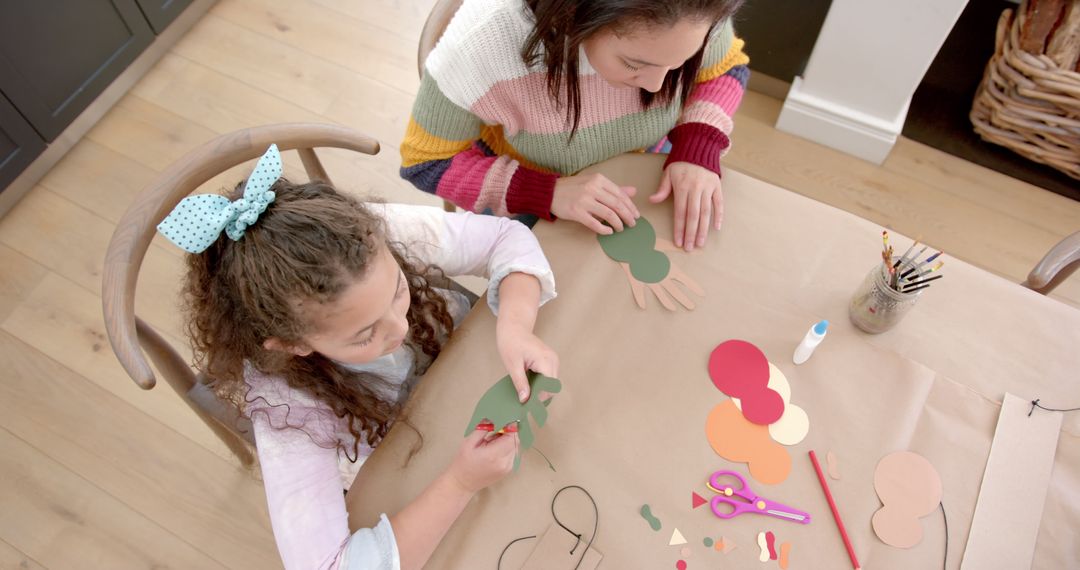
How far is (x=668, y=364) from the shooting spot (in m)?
0.88

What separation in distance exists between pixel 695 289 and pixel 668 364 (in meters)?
0.12

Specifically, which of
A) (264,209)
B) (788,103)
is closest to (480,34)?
(264,209)

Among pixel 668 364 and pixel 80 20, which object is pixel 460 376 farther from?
pixel 80 20

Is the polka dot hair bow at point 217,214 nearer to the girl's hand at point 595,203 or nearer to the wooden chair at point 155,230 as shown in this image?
the wooden chair at point 155,230

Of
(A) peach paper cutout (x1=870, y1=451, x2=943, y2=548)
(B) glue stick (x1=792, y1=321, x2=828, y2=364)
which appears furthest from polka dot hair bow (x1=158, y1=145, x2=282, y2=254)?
(A) peach paper cutout (x1=870, y1=451, x2=943, y2=548)

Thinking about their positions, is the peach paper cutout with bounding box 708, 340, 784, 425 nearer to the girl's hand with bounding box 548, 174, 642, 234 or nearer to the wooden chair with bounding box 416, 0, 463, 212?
the girl's hand with bounding box 548, 174, 642, 234

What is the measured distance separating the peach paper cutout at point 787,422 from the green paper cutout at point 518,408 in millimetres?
247

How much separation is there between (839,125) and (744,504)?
61.0 inches

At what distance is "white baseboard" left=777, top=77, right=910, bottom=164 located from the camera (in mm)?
1957

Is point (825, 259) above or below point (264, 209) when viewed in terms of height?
below

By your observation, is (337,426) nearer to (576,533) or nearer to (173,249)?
(576,533)

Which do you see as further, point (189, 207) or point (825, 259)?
point (825, 259)

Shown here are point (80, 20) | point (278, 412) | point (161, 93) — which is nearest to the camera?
point (278, 412)

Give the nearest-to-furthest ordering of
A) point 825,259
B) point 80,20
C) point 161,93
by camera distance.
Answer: point 825,259, point 80,20, point 161,93
